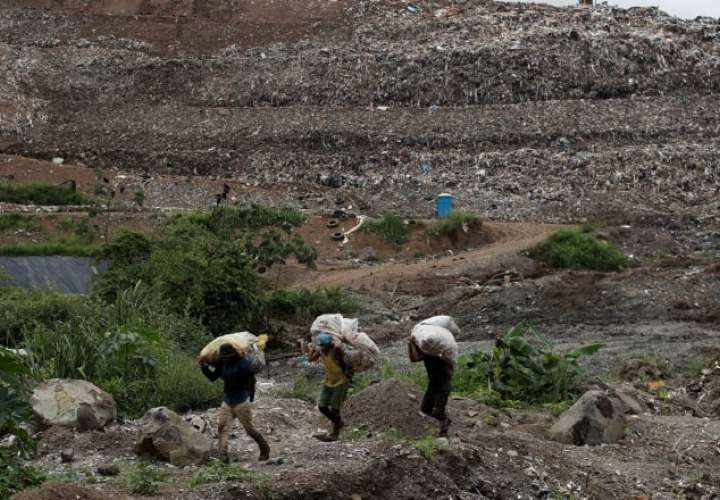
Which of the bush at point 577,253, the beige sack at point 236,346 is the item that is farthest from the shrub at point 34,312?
the bush at point 577,253

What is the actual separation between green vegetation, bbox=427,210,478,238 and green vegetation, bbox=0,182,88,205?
315 inches

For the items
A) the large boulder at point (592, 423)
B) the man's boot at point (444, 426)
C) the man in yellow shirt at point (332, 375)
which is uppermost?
the man in yellow shirt at point (332, 375)

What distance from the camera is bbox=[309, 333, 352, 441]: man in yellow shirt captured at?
10.2 meters

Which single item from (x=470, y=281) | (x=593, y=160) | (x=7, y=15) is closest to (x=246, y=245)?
(x=470, y=281)

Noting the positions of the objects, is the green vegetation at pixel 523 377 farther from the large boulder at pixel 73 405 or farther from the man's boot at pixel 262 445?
the large boulder at pixel 73 405

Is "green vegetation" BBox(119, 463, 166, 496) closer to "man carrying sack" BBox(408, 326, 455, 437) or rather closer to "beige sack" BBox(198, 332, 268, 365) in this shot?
"beige sack" BBox(198, 332, 268, 365)

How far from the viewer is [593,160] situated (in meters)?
31.8

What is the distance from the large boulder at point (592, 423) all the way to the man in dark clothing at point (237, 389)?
284cm

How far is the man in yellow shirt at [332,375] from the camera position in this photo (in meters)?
10.2

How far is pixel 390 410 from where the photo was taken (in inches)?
439

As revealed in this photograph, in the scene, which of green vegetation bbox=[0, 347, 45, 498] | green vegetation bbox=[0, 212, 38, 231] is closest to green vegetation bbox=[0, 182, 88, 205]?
green vegetation bbox=[0, 212, 38, 231]

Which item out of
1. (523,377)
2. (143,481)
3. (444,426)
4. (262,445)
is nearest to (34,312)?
(523,377)

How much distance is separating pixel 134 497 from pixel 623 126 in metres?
26.9

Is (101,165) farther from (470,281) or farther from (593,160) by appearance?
(470,281)
